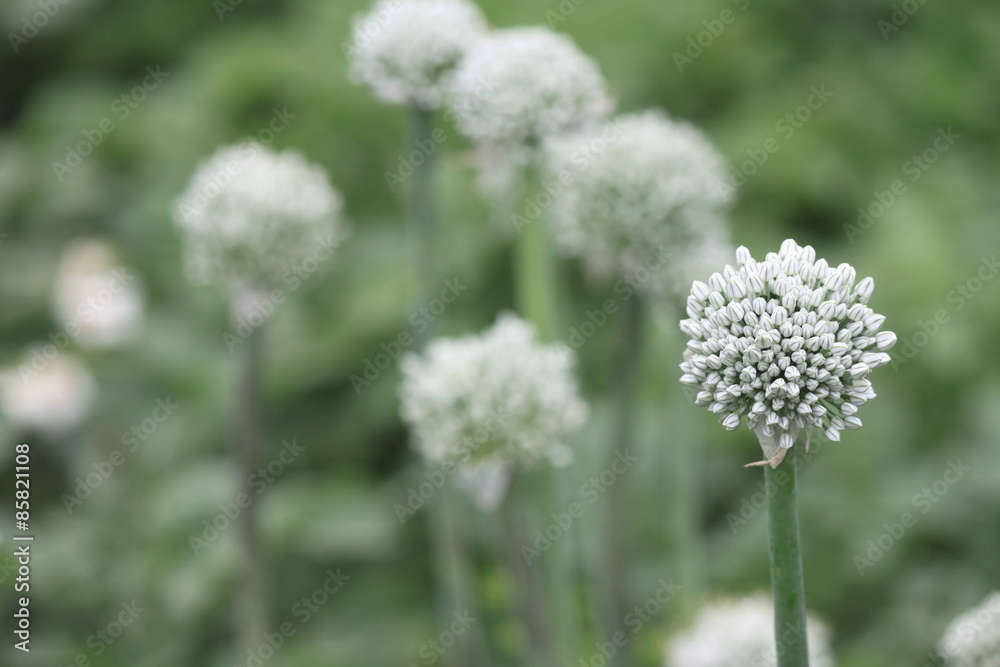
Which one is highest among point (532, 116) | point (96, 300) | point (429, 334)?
point (96, 300)

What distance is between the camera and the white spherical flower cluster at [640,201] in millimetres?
1765

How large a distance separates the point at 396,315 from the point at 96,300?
2.89 feet

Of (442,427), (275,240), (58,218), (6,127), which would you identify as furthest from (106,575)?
(6,127)

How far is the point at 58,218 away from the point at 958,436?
9.60ft

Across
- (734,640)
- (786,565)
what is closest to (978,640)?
(786,565)

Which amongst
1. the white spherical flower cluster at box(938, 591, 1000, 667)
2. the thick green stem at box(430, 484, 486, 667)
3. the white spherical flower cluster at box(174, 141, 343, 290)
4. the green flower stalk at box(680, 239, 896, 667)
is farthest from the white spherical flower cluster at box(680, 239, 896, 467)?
the white spherical flower cluster at box(174, 141, 343, 290)

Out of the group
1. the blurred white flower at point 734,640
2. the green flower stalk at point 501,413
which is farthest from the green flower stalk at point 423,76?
the blurred white flower at point 734,640

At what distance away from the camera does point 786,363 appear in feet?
3.17

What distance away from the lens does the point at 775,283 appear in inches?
39.0

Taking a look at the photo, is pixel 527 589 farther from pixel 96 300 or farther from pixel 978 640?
pixel 96 300

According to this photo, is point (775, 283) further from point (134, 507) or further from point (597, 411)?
point (134, 507)

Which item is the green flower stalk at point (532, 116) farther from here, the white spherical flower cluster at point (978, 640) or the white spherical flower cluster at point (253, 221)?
the white spherical flower cluster at point (978, 640)

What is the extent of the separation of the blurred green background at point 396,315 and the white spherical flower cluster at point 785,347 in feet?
3.06

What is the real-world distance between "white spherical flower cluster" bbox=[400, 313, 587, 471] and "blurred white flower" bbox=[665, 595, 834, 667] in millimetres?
424
